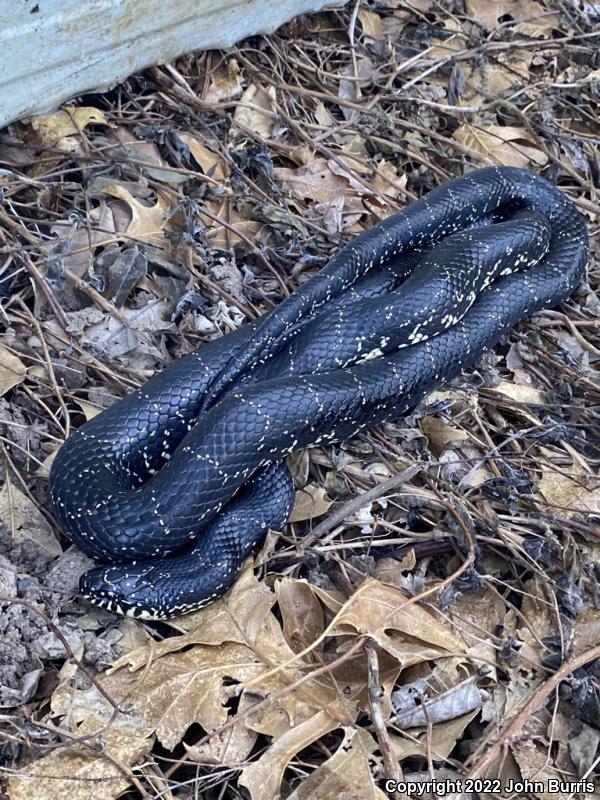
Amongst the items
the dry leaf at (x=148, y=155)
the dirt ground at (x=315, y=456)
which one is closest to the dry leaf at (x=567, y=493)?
the dirt ground at (x=315, y=456)

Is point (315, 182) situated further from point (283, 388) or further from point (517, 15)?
point (517, 15)

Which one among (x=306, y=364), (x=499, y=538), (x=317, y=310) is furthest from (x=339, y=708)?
(x=317, y=310)

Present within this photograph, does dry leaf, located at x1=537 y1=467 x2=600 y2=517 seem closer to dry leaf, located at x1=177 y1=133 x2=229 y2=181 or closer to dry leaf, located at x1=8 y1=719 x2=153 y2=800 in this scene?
dry leaf, located at x1=8 y1=719 x2=153 y2=800

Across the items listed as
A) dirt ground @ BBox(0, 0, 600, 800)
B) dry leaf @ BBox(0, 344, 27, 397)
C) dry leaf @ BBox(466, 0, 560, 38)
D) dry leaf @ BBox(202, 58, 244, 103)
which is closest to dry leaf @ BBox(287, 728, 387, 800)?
dirt ground @ BBox(0, 0, 600, 800)

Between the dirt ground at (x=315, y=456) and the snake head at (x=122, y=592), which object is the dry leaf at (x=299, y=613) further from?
the snake head at (x=122, y=592)

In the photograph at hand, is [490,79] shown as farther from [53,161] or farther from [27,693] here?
[27,693]
